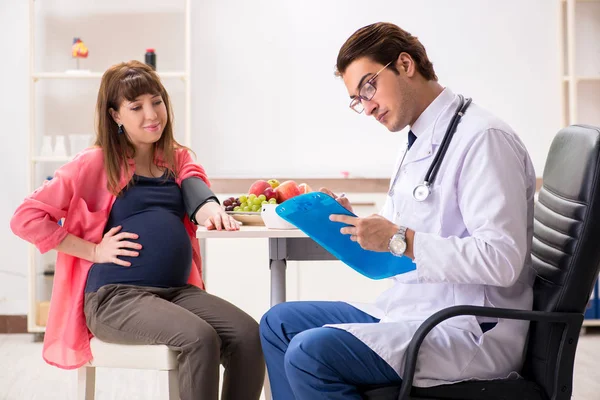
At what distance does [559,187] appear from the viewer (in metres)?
1.72

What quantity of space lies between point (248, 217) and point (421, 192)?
895mm

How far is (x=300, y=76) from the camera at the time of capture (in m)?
4.66

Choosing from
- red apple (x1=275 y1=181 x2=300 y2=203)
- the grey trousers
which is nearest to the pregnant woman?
the grey trousers

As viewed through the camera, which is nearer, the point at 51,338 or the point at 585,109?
the point at 51,338

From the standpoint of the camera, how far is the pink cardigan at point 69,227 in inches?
88.5

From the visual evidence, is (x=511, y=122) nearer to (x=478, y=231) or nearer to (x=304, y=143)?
(x=304, y=143)

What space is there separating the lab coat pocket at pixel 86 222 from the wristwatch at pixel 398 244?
1.13 metres

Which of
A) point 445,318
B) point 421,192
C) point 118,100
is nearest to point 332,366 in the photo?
point 445,318

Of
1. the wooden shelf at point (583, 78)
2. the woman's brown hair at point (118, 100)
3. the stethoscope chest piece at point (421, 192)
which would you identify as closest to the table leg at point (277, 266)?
the woman's brown hair at point (118, 100)

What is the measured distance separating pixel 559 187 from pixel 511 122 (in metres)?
3.09

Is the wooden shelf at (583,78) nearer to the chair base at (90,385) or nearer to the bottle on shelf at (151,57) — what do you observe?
the bottle on shelf at (151,57)

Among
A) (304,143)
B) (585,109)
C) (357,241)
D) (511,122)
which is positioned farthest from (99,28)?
(357,241)

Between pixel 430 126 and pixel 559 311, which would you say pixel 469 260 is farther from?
pixel 430 126

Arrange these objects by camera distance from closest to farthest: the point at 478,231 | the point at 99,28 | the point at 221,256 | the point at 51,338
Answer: the point at 478,231, the point at 51,338, the point at 221,256, the point at 99,28
